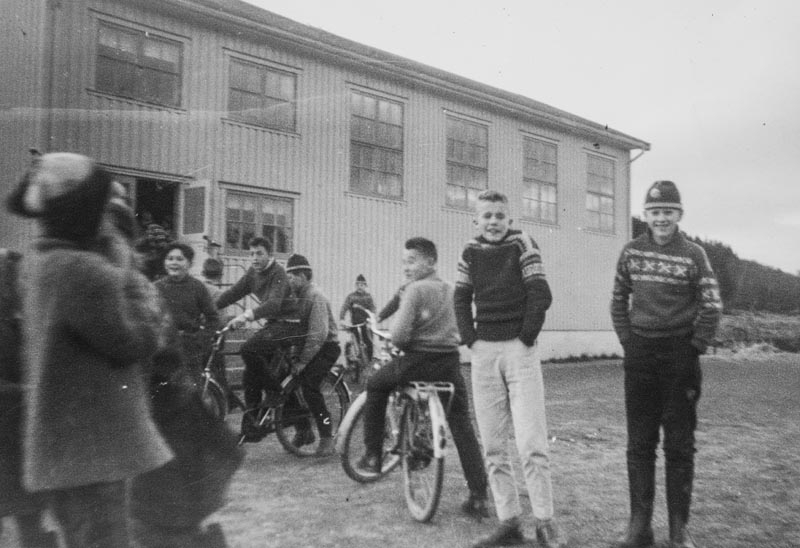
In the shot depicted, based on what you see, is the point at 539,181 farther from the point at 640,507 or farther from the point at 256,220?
the point at 640,507

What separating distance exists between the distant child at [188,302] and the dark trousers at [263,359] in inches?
15.1

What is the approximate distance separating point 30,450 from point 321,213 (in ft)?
43.5

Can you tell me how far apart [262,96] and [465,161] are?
591 centimetres

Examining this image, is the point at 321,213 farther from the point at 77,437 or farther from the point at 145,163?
the point at 77,437

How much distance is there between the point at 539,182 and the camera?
20.9 meters

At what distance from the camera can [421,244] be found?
5289mm

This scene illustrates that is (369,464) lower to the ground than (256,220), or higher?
lower

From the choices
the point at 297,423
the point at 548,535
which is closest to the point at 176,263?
the point at 297,423

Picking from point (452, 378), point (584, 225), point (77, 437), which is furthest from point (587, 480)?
point (584, 225)

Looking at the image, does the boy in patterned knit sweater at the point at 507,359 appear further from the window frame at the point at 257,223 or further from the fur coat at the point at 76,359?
the window frame at the point at 257,223

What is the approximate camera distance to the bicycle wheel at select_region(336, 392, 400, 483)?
224 inches

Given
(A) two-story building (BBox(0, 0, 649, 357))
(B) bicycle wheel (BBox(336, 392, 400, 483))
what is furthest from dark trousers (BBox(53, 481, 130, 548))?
(A) two-story building (BBox(0, 0, 649, 357))

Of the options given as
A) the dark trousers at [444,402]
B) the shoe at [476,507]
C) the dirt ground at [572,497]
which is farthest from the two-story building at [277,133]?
the shoe at [476,507]

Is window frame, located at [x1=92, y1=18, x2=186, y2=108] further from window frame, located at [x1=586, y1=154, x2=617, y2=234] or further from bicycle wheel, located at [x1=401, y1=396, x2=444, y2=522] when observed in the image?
window frame, located at [x1=586, y1=154, x2=617, y2=234]
